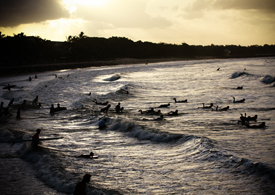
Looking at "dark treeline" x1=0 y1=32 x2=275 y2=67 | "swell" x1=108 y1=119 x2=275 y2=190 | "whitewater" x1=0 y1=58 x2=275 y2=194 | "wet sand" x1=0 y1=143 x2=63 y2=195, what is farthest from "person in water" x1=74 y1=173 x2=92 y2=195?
"dark treeline" x1=0 y1=32 x2=275 y2=67

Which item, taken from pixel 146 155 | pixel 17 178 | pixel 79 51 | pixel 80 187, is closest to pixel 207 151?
pixel 146 155

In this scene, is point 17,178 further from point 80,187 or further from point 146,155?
point 146,155

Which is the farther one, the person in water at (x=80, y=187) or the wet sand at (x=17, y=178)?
the wet sand at (x=17, y=178)

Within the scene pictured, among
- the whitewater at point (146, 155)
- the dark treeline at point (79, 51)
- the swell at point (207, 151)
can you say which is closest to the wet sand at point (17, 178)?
the whitewater at point (146, 155)

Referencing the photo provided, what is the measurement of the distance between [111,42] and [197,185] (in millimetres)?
122349

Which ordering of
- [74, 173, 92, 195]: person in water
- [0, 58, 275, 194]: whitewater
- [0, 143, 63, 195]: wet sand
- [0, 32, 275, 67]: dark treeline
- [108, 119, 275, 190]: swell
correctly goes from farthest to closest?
[0, 32, 275, 67]: dark treeline
[108, 119, 275, 190]: swell
[0, 58, 275, 194]: whitewater
[0, 143, 63, 195]: wet sand
[74, 173, 92, 195]: person in water

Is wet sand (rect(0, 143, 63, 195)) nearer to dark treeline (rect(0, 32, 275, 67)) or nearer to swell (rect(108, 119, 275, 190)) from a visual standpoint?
swell (rect(108, 119, 275, 190))

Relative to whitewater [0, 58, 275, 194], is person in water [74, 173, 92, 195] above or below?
above

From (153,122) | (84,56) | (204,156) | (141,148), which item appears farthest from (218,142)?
(84,56)

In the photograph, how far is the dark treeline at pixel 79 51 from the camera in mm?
71356

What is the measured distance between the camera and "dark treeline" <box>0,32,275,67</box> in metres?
71.4

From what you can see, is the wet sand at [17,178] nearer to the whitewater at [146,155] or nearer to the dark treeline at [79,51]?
the whitewater at [146,155]

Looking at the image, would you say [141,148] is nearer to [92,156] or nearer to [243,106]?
[92,156]

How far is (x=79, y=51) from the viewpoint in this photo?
97.4 metres
